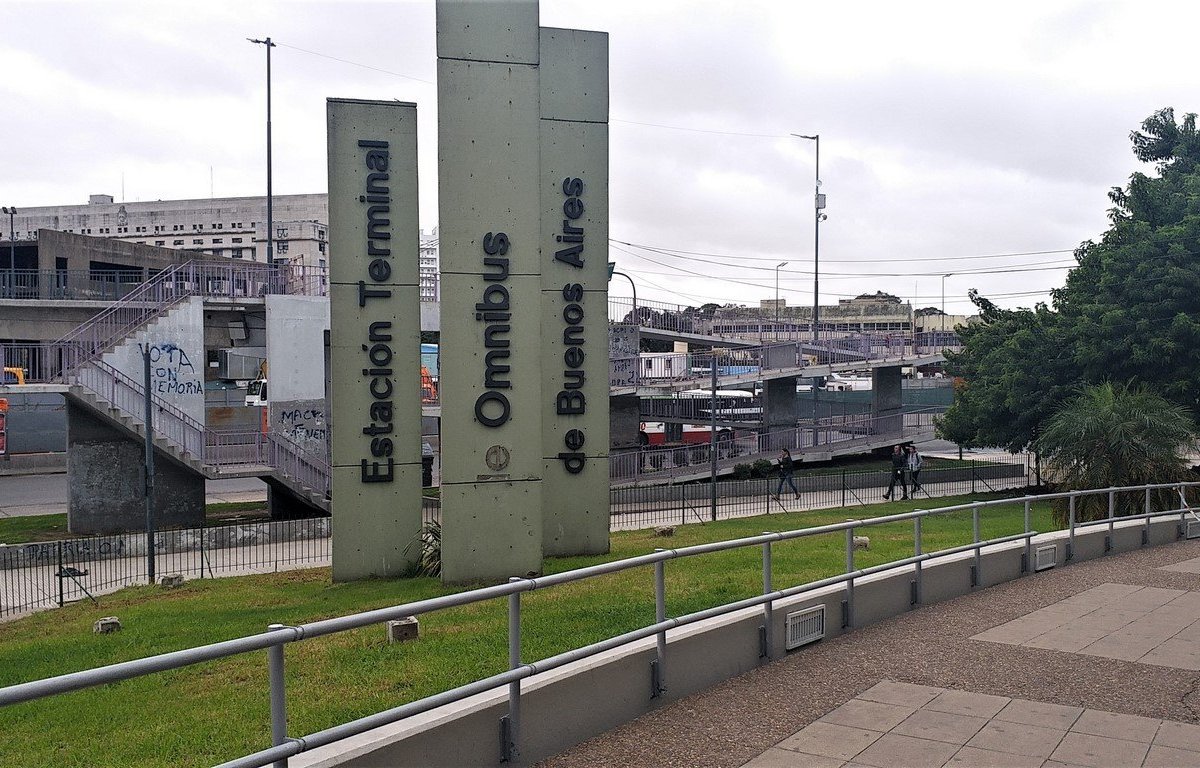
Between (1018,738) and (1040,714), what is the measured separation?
2.21 feet

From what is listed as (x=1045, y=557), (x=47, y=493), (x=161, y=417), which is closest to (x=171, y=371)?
(x=161, y=417)

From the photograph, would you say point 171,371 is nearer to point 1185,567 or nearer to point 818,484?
point 818,484

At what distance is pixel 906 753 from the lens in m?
7.15

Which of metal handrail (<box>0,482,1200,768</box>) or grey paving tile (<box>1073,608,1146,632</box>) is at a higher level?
metal handrail (<box>0,482,1200,768</box>)

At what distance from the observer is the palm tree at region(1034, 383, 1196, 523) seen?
76.7 ft

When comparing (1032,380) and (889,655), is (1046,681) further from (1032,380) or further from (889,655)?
(1032,380)

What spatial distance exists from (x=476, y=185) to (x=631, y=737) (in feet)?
35.8

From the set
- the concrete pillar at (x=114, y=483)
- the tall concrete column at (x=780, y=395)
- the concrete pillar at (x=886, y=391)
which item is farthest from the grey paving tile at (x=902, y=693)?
the concrete pillar at (x=886, y=391)

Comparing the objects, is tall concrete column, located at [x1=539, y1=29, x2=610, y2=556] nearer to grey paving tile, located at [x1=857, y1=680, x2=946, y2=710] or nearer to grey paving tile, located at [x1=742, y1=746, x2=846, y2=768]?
grey paving tile, located at [x1=857, y1=680, x2=946, y2=710]

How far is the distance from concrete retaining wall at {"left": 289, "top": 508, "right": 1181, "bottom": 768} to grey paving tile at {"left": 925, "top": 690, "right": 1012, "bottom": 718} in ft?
5.18

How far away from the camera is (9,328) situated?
43.7m

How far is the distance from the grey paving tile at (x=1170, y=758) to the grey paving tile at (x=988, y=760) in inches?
27.6

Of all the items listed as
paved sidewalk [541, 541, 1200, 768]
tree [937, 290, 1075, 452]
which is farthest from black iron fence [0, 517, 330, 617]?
tree [937, 290, 1075, 452]

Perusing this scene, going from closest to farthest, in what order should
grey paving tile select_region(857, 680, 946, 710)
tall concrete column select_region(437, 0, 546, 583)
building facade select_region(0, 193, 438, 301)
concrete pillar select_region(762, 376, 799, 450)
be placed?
grey paving tile select_region(857, 680, 946, 710)
tall concrete column select_region(437, 0, 546, 583)
concrete pillar select_region(762, 376, 799, 450)
building facade select_region(0, 193, 438, 301)
